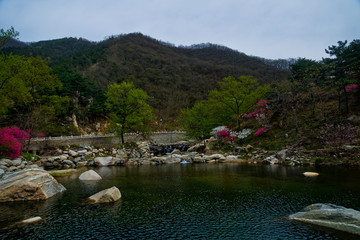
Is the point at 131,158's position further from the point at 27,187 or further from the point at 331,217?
the point at 331,217

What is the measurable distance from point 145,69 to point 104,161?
96.2 meters

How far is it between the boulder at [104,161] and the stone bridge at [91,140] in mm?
9068

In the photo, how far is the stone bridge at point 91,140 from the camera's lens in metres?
36.9

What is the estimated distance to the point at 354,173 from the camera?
Answer: 21.6 m

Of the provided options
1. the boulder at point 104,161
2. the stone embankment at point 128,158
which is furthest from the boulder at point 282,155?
the boulder at point 104,161

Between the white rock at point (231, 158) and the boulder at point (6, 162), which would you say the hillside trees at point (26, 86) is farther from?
the white rock at point (231, 158)

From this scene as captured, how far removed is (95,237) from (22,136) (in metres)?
27.9

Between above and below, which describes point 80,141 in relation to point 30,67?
below

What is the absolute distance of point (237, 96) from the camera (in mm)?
47500

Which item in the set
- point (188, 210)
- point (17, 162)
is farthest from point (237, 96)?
point (17, 162)

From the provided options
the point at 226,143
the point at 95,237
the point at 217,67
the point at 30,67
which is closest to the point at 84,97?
the point at 30,67

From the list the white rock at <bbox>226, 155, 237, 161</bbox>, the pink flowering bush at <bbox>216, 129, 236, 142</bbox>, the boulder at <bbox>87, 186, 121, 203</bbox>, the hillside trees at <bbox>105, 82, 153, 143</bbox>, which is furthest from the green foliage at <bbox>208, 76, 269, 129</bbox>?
the boulder at <bbox>87, 186, 121, 203</bbox>

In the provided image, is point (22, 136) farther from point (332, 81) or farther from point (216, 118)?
point (332, 81)

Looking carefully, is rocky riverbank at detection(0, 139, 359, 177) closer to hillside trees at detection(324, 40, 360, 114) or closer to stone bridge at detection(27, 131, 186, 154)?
stone bridge at detection(27, 131, 186, 154)
